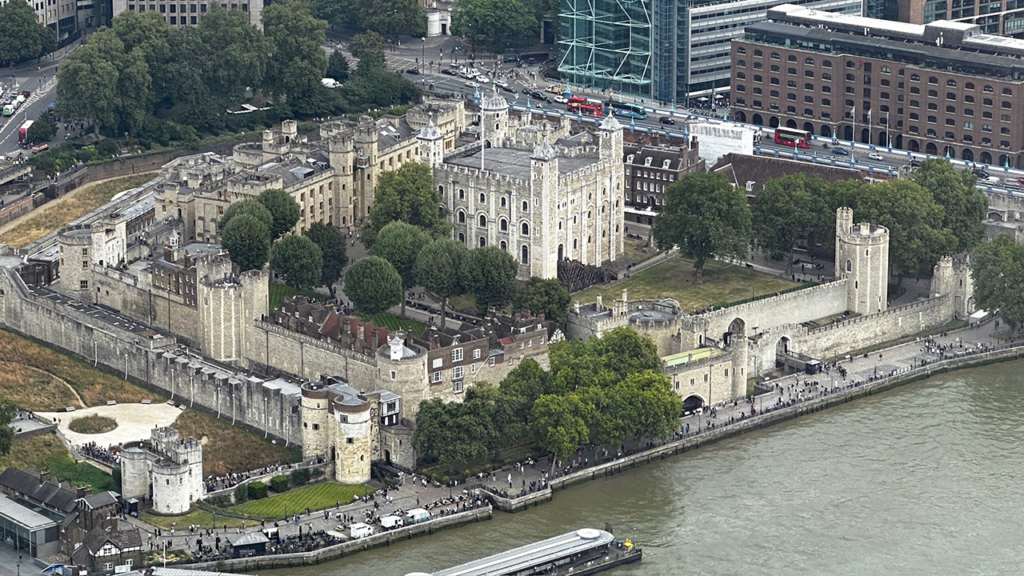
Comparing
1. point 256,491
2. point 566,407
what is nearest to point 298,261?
point 256,491

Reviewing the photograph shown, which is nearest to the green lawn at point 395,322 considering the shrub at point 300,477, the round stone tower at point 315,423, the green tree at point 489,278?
the green tree at point 489,278

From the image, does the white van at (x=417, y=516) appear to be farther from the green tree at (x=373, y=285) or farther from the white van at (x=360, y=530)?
the green tree at (x=373, y=285)

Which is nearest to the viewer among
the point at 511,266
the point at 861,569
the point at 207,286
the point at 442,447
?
the point at 861,569

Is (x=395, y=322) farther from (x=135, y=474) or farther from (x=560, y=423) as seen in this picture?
(x=135, y=474)

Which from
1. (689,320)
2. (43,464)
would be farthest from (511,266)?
(43,464)

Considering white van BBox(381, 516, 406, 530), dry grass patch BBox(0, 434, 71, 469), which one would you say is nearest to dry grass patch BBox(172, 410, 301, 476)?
dry grass patch BBox(0, 434, 71, 469)

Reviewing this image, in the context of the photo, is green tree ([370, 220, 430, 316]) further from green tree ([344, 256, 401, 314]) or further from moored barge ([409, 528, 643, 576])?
moored barge ([409, 528, 643, 576])

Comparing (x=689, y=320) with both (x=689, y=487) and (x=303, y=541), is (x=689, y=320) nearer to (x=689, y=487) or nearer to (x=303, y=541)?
Result: (x=689, y=487)
